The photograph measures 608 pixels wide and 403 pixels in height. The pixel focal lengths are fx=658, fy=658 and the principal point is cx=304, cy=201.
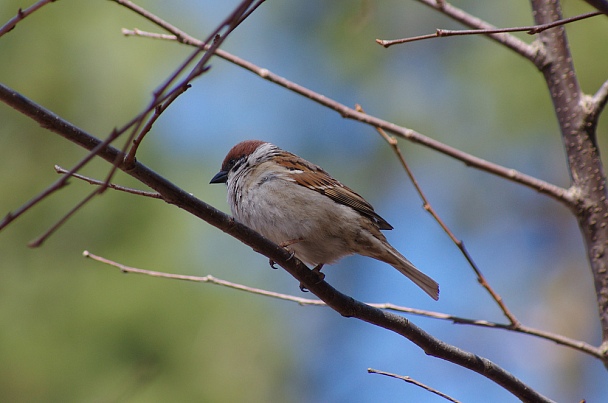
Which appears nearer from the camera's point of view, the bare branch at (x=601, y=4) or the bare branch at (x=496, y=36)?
the bare branch at (x=601, y=4)

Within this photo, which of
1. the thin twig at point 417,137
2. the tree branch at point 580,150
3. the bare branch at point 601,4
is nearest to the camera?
the bare branch at point 601,4

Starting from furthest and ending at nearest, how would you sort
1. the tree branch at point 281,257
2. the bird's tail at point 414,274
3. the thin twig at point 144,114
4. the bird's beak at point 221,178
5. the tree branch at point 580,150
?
the bird's beak at point 221,178
the bird's tail at point 414,274
the tree branch at point 580,150
the tree branch at point 281,257
the thin twig at point 144,114

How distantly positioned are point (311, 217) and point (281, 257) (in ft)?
3.51

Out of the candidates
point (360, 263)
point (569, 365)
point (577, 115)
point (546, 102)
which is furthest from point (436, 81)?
point (577, 115)

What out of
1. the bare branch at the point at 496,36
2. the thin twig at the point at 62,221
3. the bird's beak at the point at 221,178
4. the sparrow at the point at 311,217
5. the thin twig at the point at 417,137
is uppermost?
the bare branch at the point at 496,36

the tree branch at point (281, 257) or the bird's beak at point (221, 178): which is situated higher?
the bird's beak at point (221, 178)

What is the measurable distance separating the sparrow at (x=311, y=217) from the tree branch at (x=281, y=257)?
733 mm

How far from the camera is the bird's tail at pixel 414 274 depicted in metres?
3.20

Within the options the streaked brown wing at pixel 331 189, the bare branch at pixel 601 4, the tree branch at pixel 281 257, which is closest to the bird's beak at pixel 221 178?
the streaked brown wing at pixel 331 189

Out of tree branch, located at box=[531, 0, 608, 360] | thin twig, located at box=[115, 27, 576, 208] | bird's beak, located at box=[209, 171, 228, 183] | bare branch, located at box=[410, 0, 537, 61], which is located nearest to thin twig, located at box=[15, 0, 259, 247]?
thin twig, located at box=[115, 27, 576, 208]

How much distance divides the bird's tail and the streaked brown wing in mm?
263

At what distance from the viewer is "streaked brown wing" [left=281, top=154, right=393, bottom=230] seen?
138 inches

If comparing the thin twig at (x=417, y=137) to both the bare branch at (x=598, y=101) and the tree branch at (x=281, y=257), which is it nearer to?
the bare branch at (x=598, y=101)

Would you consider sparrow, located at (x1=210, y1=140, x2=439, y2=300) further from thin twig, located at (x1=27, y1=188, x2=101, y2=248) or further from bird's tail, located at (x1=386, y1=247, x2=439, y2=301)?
thin twig, located at (x1=27, y1=188, x2=101, y2=248)
